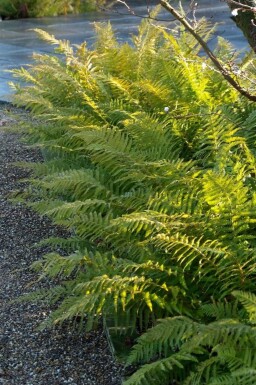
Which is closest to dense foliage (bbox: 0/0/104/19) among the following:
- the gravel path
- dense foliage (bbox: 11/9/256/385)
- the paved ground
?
the paved ground

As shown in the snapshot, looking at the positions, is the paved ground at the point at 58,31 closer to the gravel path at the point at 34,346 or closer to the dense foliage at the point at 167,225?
the dense foliage at the point at 167,225

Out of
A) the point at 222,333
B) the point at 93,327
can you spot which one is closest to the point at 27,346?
the point at 93,327

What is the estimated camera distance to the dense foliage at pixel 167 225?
9.86ft

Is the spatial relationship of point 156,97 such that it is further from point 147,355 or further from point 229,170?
point 147,355

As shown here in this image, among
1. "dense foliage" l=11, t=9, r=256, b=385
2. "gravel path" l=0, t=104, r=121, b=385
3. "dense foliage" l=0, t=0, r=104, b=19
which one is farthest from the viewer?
"dense foliage" l=0, t=0, r=104, b=19

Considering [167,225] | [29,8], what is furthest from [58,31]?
[167,225]

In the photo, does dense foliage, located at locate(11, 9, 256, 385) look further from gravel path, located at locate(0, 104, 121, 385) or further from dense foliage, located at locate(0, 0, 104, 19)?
dense foliage, located at locate(0, 0, 104, 19)

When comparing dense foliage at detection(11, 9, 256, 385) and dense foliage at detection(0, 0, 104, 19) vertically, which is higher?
dense foliage at detection(11, 9, 256, 385)

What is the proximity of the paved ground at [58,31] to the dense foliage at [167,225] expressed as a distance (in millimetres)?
5174

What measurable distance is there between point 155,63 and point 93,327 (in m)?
2.31

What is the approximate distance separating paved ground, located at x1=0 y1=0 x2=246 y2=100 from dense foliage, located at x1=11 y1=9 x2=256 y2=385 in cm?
517

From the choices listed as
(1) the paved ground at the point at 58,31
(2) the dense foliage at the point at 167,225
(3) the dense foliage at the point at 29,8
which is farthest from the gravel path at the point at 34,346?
(3) the dense foliage at the point at 29,8

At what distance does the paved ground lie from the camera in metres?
12.5

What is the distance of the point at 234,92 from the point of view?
17.0ft
